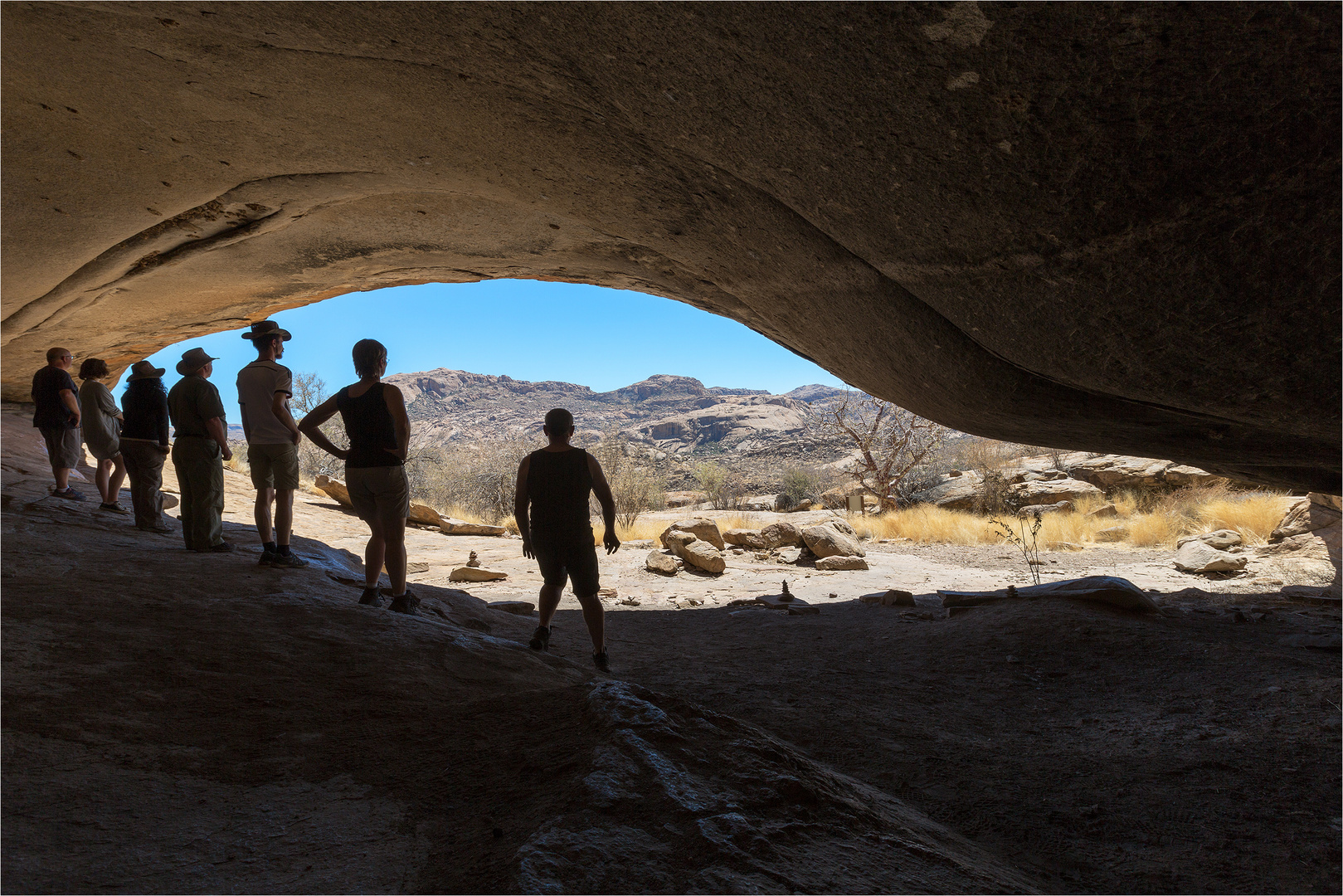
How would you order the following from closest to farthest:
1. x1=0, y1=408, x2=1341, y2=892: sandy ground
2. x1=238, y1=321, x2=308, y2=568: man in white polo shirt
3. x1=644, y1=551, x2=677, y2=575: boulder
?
x1=0, y1=408, x2=1341, y2=892: sandy ground < x1=238, y1=321, x2=308, y2=568: man in white polo shirt < x1=644, y1=551, x2=677, y2=575: boulder

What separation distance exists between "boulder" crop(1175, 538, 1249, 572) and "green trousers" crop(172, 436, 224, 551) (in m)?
9.77

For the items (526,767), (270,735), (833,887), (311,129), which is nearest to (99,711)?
(270,735)

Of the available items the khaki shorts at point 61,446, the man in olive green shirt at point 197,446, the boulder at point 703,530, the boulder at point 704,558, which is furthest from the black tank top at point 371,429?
the boulder at point 703,530

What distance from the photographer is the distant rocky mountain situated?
164 feet

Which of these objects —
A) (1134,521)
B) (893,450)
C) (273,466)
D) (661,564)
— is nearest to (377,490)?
(273,466)

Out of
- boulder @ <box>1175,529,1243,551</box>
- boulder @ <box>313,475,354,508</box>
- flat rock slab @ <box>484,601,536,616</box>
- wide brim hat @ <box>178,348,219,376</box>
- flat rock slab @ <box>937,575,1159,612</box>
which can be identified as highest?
wide brim hat @ <box>178,348,219,376</box>

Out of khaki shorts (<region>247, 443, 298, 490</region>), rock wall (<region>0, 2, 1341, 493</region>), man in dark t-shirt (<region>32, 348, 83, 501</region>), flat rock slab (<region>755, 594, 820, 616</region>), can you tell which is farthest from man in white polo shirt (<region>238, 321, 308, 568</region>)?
flat rock slab (<region>755, 594, 820, 616</region>)

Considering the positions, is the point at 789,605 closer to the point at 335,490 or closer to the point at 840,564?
the point at 840,564

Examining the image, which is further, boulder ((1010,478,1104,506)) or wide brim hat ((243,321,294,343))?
boulder ((1010,478,1104,506))

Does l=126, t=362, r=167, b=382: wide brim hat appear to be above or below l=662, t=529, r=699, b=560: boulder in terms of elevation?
above

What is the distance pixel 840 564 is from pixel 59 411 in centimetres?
845

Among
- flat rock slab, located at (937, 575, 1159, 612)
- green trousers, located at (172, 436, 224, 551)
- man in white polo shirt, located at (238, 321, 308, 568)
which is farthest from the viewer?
flat rock slab, located at (937, 575, 1159, 612)

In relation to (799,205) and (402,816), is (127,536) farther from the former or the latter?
(799,205)

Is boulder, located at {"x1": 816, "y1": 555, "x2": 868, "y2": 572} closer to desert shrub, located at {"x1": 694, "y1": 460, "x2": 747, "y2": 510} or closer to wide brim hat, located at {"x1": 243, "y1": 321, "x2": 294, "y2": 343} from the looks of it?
wide brim hat, located at {"x1": 243, "y1": 321, "x2": 294, "y2": 343}
